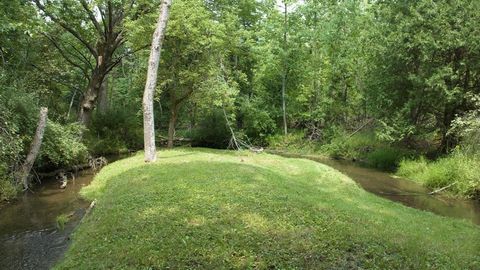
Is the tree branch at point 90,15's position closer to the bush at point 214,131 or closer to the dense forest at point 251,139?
the dense forest at point 251,139

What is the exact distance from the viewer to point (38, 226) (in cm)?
1284

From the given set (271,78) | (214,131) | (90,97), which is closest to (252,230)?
(90,97)

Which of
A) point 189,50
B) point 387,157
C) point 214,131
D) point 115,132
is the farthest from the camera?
point 214,131

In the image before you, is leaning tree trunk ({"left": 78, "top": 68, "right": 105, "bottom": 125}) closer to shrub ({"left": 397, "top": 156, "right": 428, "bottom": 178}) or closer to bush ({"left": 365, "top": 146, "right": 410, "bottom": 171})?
bush ({"left": 365, "top": 146, "right": 410, "bottom": 171})

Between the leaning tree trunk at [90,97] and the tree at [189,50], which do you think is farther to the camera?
the leaning tree trunk at [90,97]

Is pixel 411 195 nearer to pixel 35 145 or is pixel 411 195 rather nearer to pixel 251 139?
pixel 35 145

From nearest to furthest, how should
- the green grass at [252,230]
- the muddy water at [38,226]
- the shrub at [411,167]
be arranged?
1. the green grass at [252,230]
2. the muddy water at [38,226]
3. the shrub at [411,167]

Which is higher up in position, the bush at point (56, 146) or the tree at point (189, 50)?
the tree at point (189, 50)

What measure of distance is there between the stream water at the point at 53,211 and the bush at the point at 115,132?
6650 millimetres

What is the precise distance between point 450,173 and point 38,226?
56.9ft

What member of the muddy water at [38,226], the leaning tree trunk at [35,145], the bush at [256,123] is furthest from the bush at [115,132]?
the leaning tree trunk at [35,145]

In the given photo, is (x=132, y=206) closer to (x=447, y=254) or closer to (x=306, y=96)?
(x=447, y=254)

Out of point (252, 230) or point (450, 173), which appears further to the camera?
point (450, 173)

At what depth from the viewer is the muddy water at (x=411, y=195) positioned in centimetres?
1580
